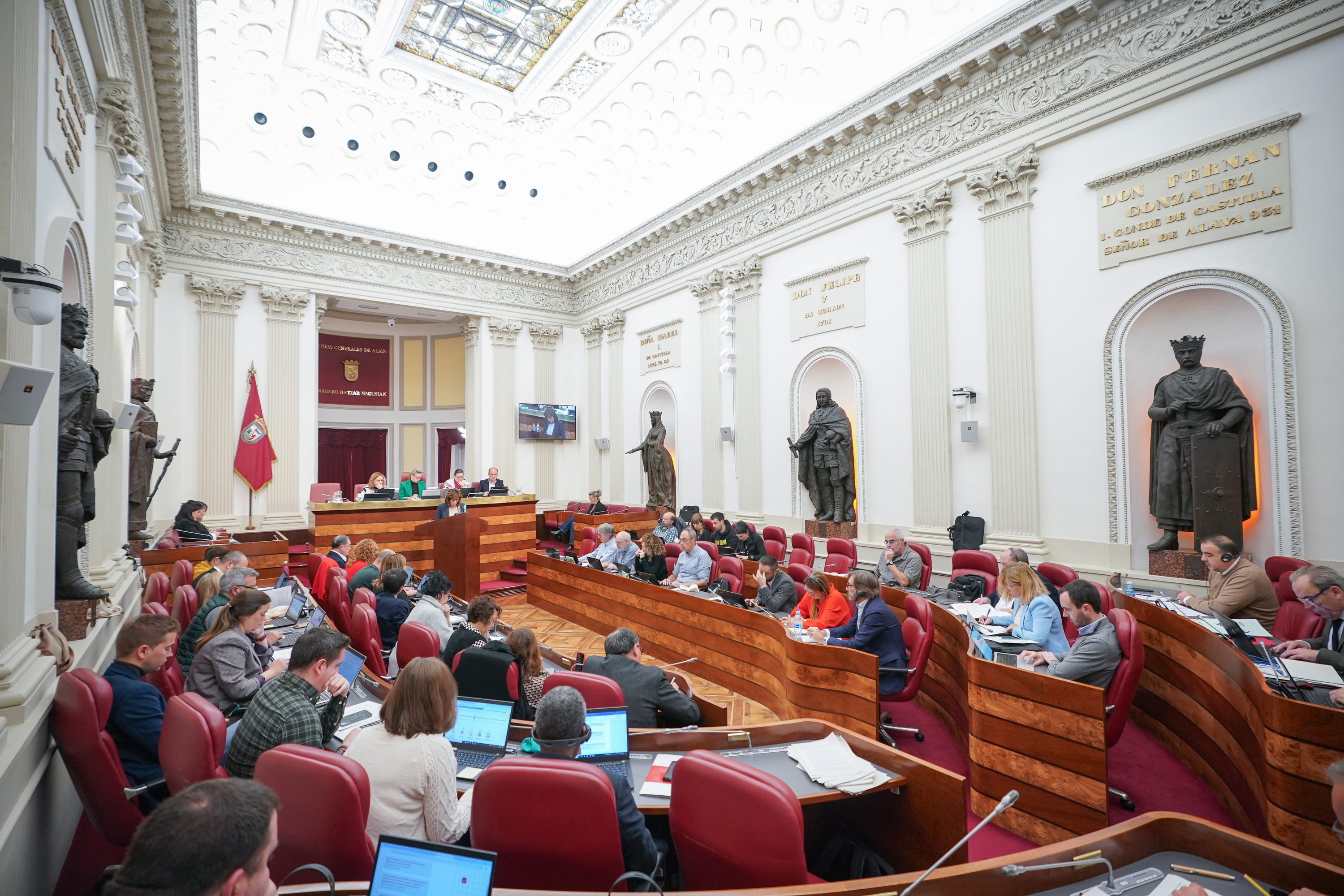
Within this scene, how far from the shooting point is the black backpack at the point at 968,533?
6.85 metres

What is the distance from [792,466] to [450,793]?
24.8 feet

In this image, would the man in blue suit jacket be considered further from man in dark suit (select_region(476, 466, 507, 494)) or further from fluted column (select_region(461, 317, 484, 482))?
fluted column (select_region(461, 317, 484, 482))

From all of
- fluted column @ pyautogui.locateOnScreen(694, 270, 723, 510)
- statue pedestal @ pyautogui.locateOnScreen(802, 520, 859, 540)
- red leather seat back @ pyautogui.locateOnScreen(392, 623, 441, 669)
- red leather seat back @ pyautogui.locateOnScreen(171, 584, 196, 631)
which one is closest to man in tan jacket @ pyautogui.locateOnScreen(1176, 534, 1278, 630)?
statue pedestal @ pyautogui.locateOnScreen(802, 520, 859, 540)

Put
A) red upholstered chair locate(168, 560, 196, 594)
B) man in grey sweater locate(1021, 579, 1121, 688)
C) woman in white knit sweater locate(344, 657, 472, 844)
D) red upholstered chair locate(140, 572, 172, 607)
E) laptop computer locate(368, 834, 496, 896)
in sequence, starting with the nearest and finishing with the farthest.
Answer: laptop computer locate(368, 834, 496, 896), woman in white knit sweater locate(344, 657, 472, 844), man in grey sweater locate(1021, 579, 1121, 688), red upholstered chair locate(140, 572, 172, 607), red upholstered chair locate(168, 560, 196, 594)

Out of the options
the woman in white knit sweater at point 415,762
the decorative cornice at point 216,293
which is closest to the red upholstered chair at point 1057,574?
the woman in white knit sweater at point 415,762

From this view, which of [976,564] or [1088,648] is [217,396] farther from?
[1088,648]

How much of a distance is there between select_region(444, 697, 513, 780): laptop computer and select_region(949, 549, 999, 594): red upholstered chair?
4.57 m

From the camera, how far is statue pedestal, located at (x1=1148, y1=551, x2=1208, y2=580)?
5.46m

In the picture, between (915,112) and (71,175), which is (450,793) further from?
(915,112)

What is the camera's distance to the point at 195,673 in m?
3.13

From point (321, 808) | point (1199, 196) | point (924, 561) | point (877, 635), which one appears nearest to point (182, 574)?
point (321, 808)

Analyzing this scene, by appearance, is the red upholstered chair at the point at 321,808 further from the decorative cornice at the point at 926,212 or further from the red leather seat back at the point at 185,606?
the decorative cornice at the point at 926,212

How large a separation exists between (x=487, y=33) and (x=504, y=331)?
542cm

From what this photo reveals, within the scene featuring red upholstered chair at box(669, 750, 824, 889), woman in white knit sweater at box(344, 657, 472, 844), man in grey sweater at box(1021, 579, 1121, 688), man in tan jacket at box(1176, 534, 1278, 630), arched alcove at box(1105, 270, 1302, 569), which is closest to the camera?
red upholstered chair at box(669, 750, 824, 889)
